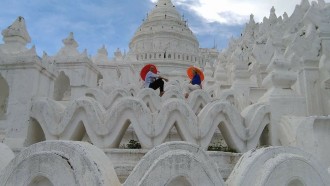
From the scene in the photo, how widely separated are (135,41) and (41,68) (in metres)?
35.7

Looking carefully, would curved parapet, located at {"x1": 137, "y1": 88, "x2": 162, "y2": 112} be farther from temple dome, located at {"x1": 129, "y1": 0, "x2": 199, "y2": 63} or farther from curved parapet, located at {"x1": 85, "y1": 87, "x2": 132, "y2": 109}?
temple dome, located at {"x1": 129, "y1": 0, "x2": 199, "y2": 63}

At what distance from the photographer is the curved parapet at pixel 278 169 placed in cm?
308

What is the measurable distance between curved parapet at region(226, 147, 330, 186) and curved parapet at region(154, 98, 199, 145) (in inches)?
76.5

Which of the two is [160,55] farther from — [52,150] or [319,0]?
[52,150]

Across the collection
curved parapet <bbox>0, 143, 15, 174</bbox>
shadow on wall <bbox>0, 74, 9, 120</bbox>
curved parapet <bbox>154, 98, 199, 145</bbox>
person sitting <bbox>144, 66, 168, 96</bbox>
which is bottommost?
curved parapet <bbox>0, 143, 15, 174</bbox>

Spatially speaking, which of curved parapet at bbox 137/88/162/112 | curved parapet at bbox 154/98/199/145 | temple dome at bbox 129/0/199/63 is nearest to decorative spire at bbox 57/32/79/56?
curved parapet at bbox 137/88/162/112

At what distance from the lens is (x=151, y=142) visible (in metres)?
5.16

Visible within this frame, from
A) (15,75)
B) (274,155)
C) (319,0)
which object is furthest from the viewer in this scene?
(319,0)

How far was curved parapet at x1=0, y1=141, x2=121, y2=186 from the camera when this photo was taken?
2869 mm

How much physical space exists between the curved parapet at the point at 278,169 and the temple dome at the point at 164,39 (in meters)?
34.1

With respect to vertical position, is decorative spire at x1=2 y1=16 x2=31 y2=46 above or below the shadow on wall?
above

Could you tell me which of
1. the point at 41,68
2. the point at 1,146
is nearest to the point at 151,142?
the point at 1,146

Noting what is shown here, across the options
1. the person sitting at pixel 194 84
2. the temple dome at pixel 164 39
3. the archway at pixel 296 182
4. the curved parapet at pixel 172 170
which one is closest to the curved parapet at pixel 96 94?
the person sitting at pixel 194 84

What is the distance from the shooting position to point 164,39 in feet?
131
